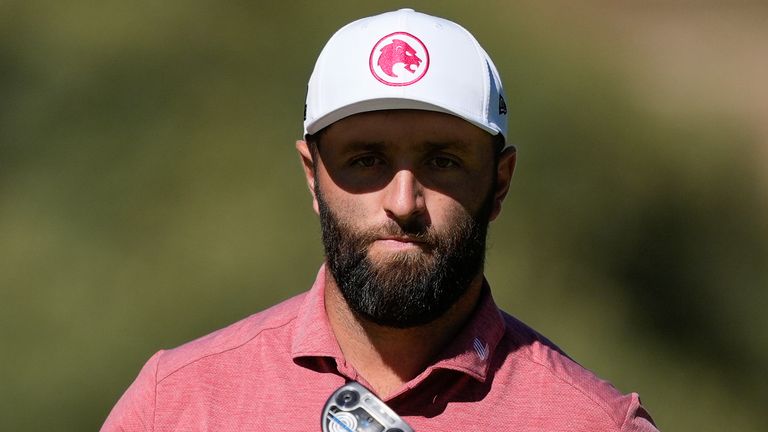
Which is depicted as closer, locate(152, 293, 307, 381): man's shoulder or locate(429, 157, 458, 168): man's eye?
locate(429, 157, 458, 168): man's eye

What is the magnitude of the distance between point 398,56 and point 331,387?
0.72 m

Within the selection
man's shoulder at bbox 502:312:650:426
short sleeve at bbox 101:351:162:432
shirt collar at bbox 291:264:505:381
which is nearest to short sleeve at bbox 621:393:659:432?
man's shoulder at bbox 502:312:650:426

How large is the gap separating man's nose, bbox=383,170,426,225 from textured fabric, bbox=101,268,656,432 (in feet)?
1.02

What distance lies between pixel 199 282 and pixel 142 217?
54 centimetres

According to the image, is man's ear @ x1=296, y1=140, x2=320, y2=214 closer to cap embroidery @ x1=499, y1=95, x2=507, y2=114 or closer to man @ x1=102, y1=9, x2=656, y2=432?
man @ x1=102, y1=9, x2=656, y2=432

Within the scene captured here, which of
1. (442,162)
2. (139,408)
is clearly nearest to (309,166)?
(442,162)

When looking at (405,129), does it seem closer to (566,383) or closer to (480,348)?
(480,348)

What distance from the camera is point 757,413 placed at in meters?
8.30

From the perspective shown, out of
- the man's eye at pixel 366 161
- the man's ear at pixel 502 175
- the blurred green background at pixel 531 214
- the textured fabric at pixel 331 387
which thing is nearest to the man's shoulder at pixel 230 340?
the textured fabric at pixel 331 387

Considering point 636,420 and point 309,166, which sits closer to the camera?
point 636,420

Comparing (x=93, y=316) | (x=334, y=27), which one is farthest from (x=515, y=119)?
(x=93, y=316)

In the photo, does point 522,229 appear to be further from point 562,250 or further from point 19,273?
point 19,273

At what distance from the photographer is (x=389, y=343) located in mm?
2834

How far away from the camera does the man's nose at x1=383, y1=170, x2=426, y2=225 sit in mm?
2680
